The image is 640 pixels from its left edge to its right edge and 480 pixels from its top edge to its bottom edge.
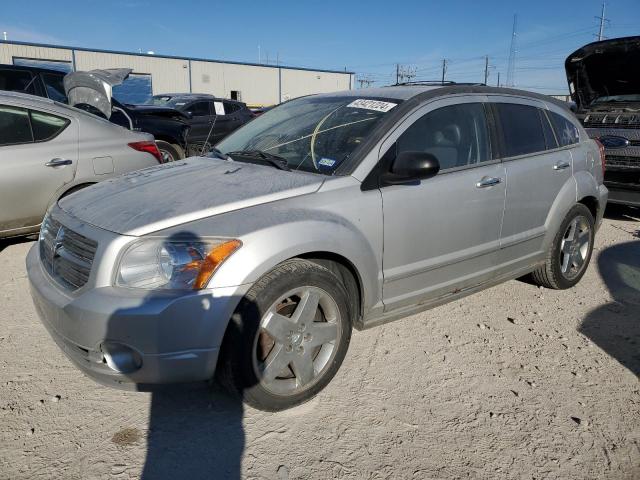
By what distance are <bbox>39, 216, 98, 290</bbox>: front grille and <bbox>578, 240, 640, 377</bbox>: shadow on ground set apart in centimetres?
320

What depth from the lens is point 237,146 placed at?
3633 mm

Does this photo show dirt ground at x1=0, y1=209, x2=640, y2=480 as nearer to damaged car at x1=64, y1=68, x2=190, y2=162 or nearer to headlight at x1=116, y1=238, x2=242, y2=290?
headlight at x1=116, y1=238, x2=242, y2=290

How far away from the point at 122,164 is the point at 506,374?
4040 mm

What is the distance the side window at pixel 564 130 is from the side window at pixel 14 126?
15.2ft

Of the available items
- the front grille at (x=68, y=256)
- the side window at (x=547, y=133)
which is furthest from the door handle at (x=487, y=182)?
the front grille at (x=68, y=256)

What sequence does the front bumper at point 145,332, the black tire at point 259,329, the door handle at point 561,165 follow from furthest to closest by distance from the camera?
the door handle at point 561,165, the black tire at point 259,329, the front bumper at point 145,332

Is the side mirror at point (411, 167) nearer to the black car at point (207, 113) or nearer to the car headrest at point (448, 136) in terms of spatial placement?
the car headrest at point (448, 136)

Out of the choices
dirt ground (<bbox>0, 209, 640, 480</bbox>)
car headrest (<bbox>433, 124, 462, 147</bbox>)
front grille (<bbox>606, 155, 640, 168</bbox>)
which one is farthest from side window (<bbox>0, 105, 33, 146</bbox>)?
front grille (<bbox>606, 155, 640, 168</bbox>)

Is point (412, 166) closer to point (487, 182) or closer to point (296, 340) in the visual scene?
point (487, 182)

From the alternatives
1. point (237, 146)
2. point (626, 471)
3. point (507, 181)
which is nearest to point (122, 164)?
point (237, 146)

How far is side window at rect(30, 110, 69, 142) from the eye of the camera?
4.66m

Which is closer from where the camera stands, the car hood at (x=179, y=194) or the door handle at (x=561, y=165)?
the car hood at (x=179, y=194)

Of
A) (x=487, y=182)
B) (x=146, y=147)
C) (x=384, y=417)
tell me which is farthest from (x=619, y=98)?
(x=384, y=417)

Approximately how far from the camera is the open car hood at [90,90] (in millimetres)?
6574
